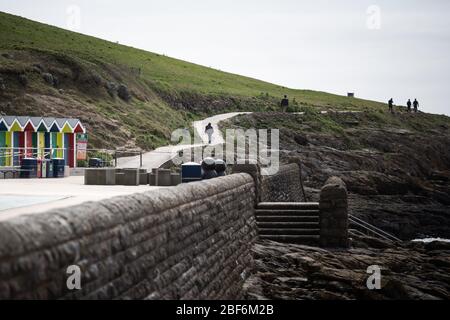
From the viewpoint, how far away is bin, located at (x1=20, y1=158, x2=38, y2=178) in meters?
28.3

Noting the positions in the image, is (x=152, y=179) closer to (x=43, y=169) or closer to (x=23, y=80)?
(x=43, y=169)

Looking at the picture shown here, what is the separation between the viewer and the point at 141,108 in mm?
57188

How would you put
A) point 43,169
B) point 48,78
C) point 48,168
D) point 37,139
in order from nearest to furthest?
point 43,169 < point 48,168 < point 37,139 < point 48,78

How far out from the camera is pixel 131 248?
7.79 metres

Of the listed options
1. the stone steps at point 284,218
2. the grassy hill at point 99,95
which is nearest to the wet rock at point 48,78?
Answer: the grassy hill at point 99,95

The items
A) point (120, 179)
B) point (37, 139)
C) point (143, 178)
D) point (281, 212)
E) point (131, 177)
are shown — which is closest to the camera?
point (281, 212)

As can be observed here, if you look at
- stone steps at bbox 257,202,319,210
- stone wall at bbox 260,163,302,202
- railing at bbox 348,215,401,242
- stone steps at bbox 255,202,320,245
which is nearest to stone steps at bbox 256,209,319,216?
stone steps at bbox 255,202,320,245

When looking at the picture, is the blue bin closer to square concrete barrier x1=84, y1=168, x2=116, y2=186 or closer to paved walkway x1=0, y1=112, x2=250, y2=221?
paved walkway x1=0, y1=112, x2=250, y2=221

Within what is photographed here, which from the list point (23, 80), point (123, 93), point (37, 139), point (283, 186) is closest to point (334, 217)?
point (283, 186)

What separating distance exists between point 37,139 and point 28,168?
3.24m

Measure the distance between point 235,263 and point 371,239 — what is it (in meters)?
9.62

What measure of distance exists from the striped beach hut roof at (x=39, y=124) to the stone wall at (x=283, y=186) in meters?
10.2

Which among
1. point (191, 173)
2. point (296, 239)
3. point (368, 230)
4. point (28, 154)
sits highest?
point (28, 154)
